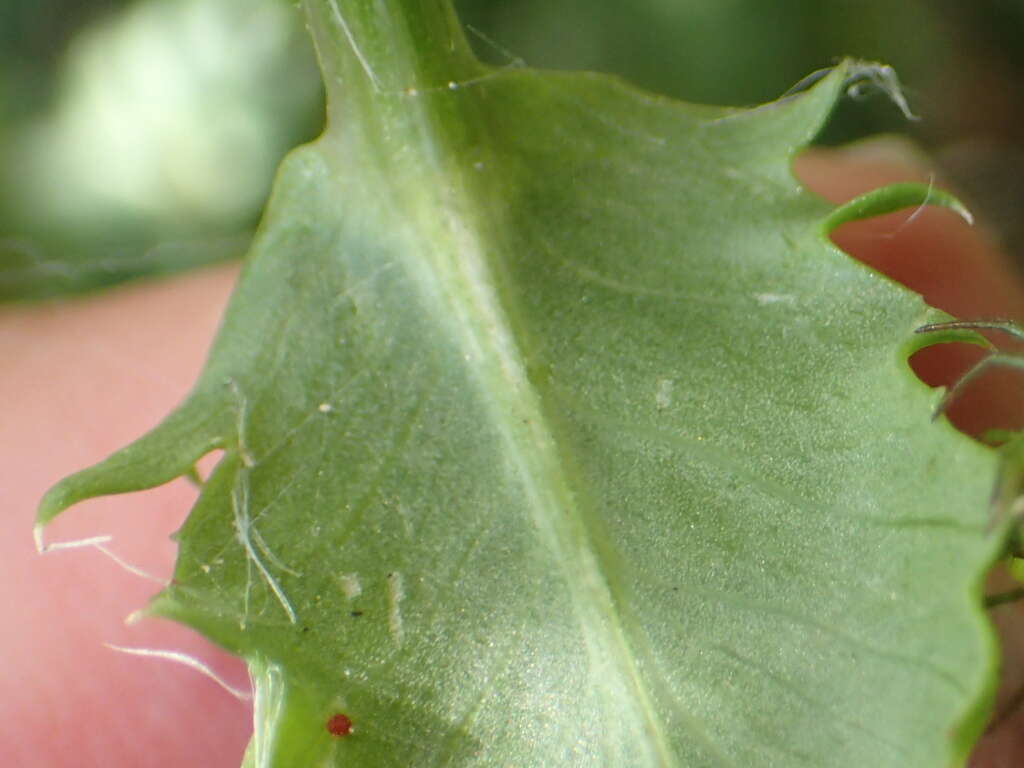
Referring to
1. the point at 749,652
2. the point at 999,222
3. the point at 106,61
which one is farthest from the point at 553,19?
the point at 749,652

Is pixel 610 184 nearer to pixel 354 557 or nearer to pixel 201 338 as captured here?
pixel 354 557

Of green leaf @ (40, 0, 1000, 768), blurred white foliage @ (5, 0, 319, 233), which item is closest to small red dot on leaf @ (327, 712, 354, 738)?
green leaf @ (40, 0, 1000, 768)

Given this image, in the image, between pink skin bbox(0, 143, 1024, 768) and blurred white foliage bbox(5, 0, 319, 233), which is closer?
pink skin bbox(0, 143, 1024, 768)

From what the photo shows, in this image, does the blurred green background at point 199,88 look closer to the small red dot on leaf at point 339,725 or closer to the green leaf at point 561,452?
the green leaf at point 561,452

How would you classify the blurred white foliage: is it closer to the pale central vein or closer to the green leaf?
the green leaf

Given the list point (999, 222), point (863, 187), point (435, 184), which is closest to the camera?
point (435, 184)

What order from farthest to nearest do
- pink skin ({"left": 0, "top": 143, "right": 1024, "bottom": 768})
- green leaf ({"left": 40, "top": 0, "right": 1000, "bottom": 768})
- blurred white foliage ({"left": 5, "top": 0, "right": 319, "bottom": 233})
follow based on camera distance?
blurred white foliage ({"left": 5, "top": 0, "right": 319, "bottom": 233}) → pink skin ({"left": 0, "top": 143, "right": 1024, "bottom": 768}) → green leaf ({"left": 40, "top": 0, "right": 1000, "bottom": 768})
